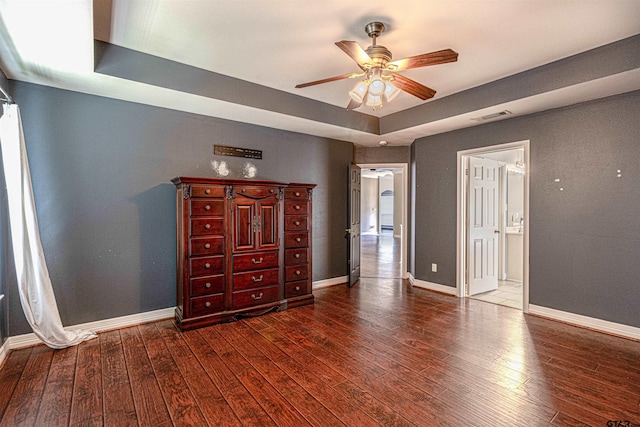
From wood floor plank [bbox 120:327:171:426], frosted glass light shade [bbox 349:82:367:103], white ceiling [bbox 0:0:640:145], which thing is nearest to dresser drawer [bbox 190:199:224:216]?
white ceiling [bbox 0:0:640:145]

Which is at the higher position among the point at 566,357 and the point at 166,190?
the point at 166,190

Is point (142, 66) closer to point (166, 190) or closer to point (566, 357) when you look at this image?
point (166, 190)

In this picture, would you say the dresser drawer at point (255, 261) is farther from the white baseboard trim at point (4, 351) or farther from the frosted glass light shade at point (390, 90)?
the frosted glass light shade at point (390, 90)

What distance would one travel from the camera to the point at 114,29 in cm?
239

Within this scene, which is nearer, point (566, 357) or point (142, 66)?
point (566, 357)

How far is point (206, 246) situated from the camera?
3260 mm

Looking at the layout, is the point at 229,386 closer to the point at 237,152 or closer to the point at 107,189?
the point at 107,189

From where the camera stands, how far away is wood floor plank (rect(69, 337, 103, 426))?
6.14 feet

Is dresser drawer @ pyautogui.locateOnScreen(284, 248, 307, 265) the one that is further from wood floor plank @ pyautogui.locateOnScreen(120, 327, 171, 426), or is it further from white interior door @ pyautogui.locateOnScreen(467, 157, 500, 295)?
white interior door @ pyautogui.locateOnScreen(467, 157, 500, 295)

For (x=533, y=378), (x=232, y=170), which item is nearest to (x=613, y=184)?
(x=533, y=378)

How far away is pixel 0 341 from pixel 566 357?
15.5ft

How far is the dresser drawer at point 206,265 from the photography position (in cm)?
320

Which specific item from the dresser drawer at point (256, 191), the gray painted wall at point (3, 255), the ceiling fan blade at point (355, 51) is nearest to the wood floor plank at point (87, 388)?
the gray painted wall at point (3, 255)

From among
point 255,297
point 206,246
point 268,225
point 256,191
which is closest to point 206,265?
point 206,246
